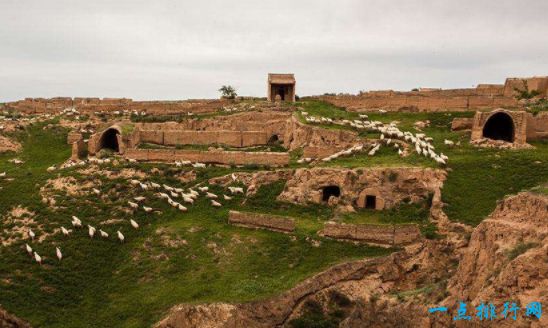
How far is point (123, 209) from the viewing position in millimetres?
28516

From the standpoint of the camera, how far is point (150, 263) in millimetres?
24422

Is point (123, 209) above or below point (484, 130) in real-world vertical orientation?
below

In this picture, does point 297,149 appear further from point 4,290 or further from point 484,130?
point 4,290

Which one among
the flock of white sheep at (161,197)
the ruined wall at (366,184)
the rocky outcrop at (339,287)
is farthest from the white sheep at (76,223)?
the ruined wall at (366,184)

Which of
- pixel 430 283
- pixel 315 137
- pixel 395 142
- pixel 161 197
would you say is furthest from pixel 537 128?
pixel 161 197

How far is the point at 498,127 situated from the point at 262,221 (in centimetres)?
1716

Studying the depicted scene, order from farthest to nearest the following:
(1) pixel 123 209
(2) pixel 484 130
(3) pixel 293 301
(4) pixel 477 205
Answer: (2) pixel 484 130, (1) pixel 123 209, (4) pixel 477 205, (3) pixel 293 301

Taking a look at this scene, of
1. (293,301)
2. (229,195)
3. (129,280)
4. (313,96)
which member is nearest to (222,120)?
(313,96)

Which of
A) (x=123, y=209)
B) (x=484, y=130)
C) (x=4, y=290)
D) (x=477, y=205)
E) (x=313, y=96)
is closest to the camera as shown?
(x=4, y=290)

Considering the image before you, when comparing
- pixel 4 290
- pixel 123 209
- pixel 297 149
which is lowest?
pixel 4 290

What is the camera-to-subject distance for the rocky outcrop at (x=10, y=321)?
20.6 meters

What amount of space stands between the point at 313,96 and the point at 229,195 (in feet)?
72.6

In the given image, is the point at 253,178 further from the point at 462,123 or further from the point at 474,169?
the point at 462,123

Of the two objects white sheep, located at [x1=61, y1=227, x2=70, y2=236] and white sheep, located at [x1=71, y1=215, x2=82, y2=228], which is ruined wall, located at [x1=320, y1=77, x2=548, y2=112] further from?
white sheep, located at [x1=61, y1=227, x2=70, y2=236]
